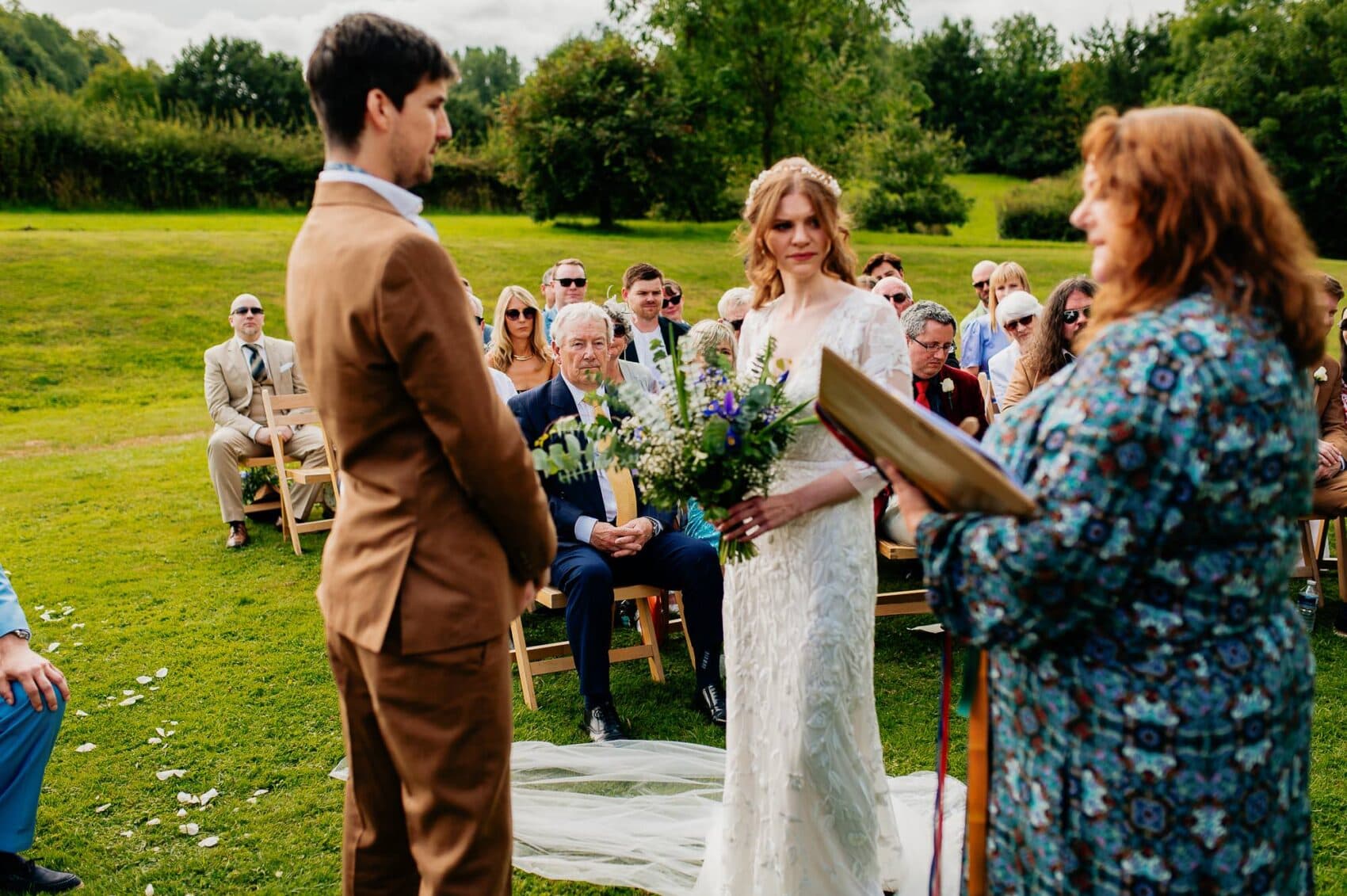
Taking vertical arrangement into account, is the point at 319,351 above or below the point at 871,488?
above

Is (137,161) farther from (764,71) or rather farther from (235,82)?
(235,82)

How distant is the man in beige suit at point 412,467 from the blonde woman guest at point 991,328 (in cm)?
707

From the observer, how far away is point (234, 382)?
9.66 meters

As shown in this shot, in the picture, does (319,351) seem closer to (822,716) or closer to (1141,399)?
(1141,399)

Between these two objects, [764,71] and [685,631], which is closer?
[685,631]

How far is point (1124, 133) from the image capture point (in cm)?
201

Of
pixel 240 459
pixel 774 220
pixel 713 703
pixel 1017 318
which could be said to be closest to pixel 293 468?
pixel 240 459

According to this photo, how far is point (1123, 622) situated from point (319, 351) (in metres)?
1.80

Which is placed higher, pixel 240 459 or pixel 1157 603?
pixel 1157 603

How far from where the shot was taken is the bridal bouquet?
334cm

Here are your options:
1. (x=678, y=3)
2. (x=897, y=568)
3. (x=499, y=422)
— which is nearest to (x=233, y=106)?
(x=678, y=3)

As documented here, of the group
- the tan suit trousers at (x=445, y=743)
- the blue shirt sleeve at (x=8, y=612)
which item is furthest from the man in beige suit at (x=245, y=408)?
the tan suit trousers at (x=445, y=743)

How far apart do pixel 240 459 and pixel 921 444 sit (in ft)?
28.1

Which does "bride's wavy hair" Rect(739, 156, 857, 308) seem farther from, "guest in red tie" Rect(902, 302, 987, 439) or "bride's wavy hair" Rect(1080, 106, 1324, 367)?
"guest in red tie" Rect(902, 302, 987, 439)
